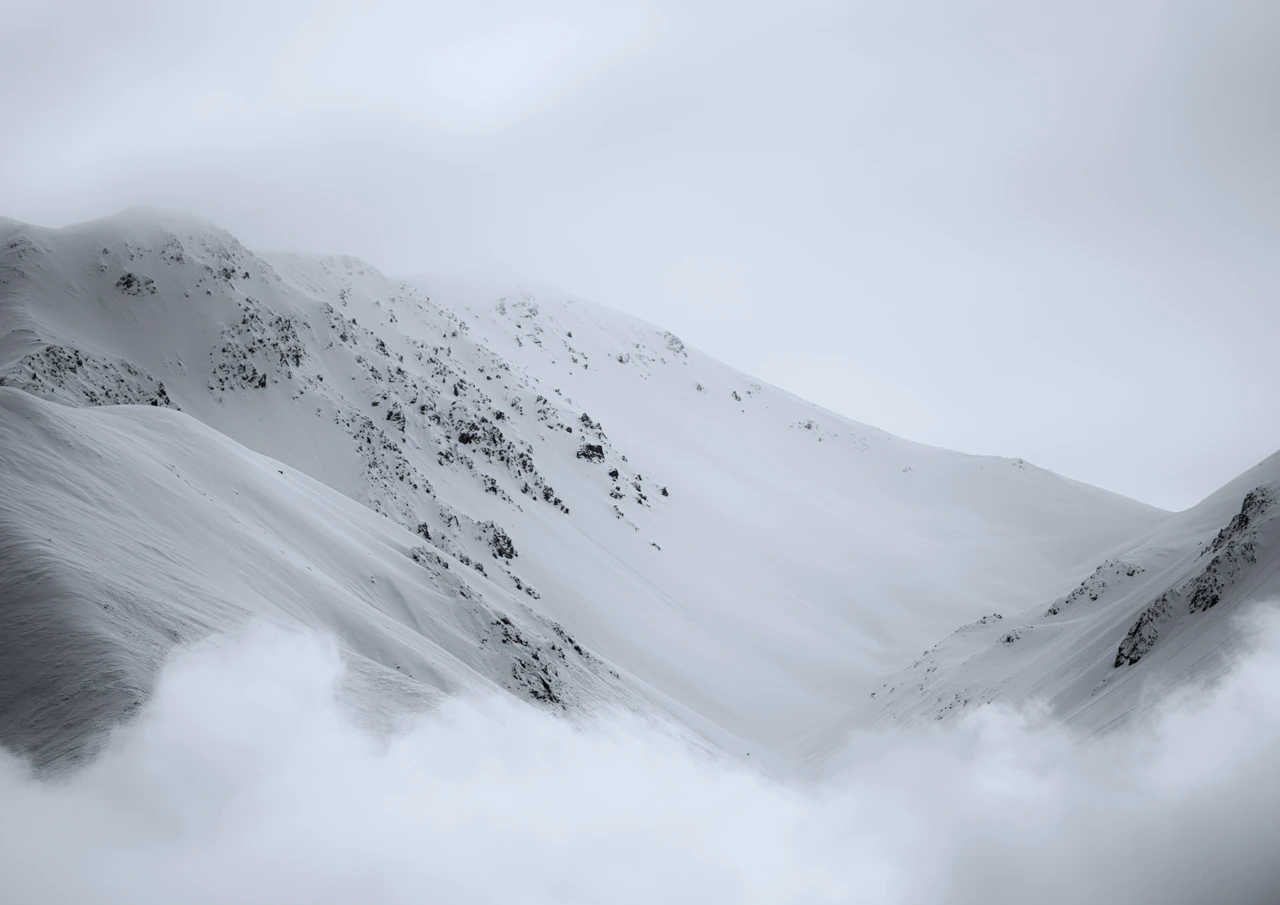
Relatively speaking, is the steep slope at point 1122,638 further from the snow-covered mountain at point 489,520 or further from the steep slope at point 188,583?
the steep slope at point 188,583

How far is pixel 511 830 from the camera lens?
17172 millimetres

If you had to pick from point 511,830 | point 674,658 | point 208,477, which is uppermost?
point 208,477

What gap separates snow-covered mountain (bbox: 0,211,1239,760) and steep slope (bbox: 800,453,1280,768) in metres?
0.19

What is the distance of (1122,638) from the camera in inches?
1050

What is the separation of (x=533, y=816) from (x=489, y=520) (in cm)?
2733

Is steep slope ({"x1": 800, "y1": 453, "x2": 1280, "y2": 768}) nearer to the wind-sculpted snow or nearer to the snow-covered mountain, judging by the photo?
the snow-covered mountain

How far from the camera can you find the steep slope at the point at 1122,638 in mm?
21812

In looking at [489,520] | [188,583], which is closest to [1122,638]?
[188,583]

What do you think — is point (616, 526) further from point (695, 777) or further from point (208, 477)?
point (208, 477)

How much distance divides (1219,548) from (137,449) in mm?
29239

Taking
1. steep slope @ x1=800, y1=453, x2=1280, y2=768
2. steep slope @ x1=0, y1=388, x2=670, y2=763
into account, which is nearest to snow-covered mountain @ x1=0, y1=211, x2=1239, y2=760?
steep slope @ x1=0, y1=388, x2=670, y2=763

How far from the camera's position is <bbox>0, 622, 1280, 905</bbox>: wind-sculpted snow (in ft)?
42.3

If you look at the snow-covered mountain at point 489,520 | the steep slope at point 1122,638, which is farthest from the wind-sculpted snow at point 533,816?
the steep slope at point 1122,638

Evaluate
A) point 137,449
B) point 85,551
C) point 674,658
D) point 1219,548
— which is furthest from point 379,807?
point 674,658
